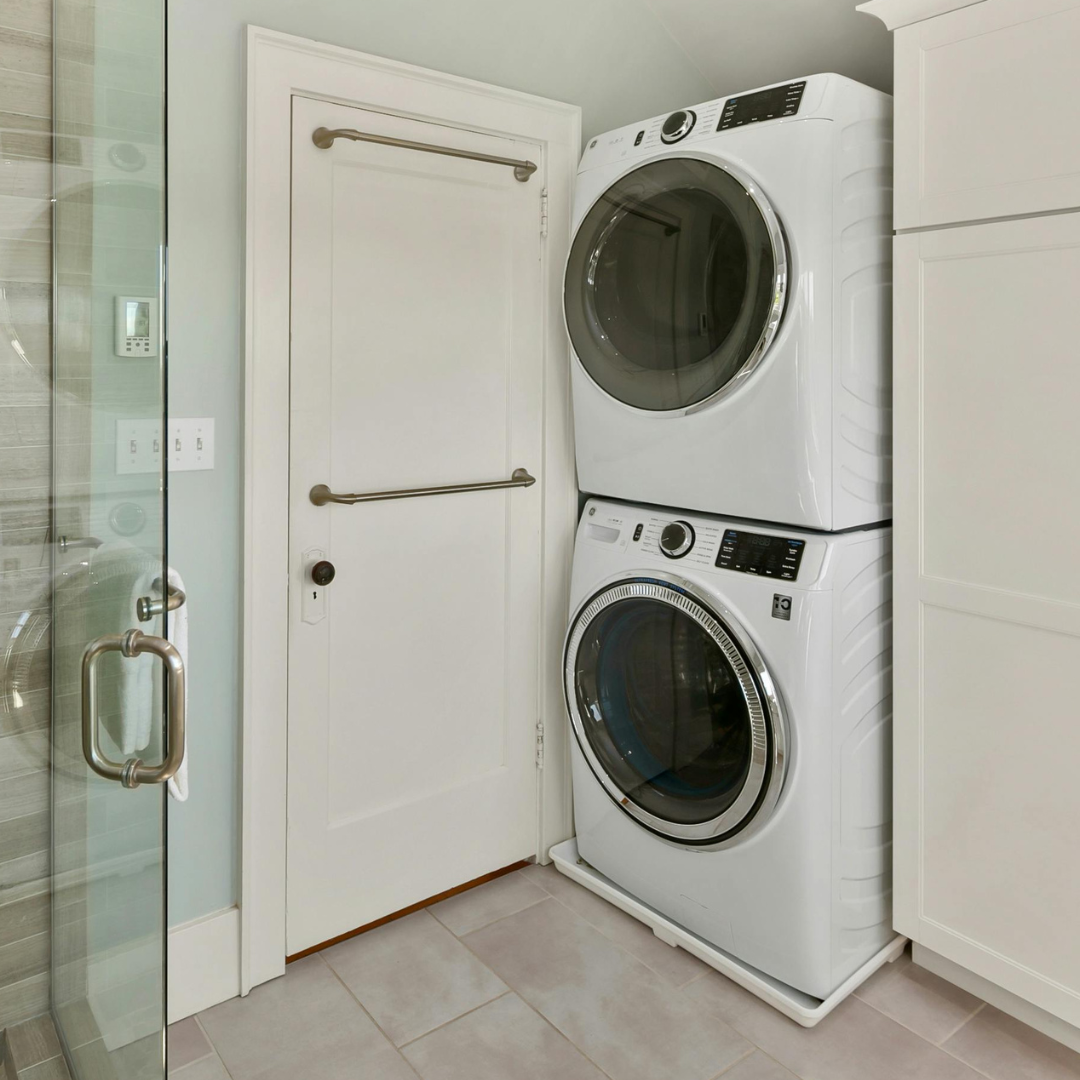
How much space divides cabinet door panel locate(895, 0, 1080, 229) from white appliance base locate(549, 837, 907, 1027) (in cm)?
156

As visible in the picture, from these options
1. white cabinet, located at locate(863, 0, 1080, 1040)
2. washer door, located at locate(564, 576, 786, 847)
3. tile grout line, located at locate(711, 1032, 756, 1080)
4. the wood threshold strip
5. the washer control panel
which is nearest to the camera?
white cabinet, located at locate(863, 0, 1080, 1040)

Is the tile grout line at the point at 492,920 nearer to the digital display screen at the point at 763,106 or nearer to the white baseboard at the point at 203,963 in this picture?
the white baseboard at the point at 203,963

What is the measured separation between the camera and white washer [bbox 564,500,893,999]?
1.74 meters

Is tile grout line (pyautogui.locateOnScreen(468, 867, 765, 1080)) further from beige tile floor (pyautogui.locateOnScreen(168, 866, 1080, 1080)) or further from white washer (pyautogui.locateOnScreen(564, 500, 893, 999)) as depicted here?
white washer (pyautogui.locateOnScreen(564, 500, 893, 999))

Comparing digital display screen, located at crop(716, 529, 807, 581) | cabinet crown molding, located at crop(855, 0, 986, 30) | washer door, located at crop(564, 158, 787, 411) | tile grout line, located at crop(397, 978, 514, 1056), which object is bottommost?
tile grout line, located at crop(397, 978, 514, 1056)

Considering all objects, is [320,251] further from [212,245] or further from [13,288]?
[13,288]

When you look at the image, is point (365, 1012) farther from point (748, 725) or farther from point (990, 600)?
point (990, 600)

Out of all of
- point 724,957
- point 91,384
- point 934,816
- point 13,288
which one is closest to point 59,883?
point 91,384

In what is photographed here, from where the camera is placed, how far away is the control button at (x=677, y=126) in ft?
6.15

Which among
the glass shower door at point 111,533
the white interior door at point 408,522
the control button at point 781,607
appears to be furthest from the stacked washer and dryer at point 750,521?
the glass shower door at point 111,533

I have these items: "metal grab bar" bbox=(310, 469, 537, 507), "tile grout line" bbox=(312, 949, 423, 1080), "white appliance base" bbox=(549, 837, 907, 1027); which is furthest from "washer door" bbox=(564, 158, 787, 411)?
"tile grout line" bbox=(312, 949, 423, 1080)

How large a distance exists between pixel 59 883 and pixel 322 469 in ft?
3.04

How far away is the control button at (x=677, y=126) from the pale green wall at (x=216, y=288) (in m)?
0.45

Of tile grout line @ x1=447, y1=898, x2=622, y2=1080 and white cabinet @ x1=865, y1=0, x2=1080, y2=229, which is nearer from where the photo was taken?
white cabinet @ x1=865, y1=0, x2=1080, y2=229
